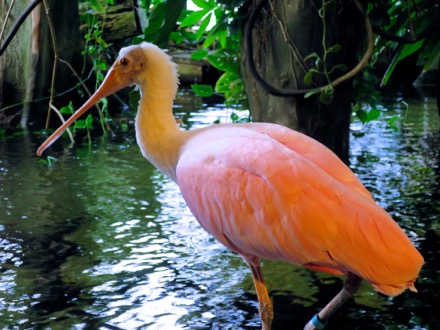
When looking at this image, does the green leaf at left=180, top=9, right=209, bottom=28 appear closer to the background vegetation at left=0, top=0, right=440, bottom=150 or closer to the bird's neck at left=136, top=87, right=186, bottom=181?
the background vegetation at left=0, top=0, right=440, bottom=150

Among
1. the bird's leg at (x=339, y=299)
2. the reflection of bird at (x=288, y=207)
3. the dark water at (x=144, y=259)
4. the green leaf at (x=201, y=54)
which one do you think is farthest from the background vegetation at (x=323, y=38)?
the bird's leg at (x=339, y=299)

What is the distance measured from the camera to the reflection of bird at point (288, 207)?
271cm

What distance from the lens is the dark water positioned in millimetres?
3252

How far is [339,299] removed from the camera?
9.70 ft

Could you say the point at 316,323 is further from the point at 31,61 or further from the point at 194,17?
the point at 31,61

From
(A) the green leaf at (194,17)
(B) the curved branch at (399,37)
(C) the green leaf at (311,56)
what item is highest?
(A) the green leaf at (194,17)

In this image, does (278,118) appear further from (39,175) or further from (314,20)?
(39,175)

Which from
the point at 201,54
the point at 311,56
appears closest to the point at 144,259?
the point at 311,56

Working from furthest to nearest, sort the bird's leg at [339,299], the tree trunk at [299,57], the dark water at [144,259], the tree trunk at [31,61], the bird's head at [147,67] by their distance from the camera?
the tree trunk at [31,61], the tree trunk at [299,57], the bird's head at [147,67], the dark water at [144,259], the bird's leg at [339,299]

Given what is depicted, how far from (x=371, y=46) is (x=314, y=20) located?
0.37 meters

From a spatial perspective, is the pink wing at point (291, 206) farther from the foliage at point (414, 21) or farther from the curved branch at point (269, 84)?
the foliage at point (414, 21)

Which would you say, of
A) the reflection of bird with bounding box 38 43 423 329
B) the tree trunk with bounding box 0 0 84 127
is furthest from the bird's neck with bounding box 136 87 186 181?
the tree trunk with bounding box 0 0 84 127

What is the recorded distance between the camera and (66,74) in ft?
27.0

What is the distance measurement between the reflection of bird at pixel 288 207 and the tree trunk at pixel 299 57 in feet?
4.75
